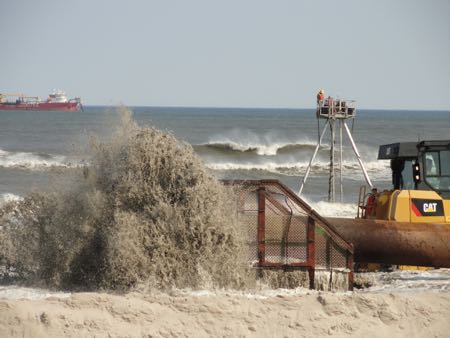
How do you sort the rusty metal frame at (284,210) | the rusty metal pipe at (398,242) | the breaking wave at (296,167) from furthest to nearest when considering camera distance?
the breaking wave at (296,167) → the rusty metal pipe at (398,242) → the rusty metal frame at (284,210)

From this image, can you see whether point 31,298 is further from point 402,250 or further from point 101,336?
point 402,250

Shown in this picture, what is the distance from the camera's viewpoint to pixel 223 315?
845cm

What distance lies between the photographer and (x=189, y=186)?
963 cm

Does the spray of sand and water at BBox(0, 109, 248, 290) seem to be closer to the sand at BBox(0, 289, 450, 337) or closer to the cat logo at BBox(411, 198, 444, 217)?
the sand at BBox(0, 289, 450, 337)

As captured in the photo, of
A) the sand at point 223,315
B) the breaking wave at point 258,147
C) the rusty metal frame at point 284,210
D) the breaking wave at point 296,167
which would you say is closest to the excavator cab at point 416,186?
the rusty metal frame at point 284,210

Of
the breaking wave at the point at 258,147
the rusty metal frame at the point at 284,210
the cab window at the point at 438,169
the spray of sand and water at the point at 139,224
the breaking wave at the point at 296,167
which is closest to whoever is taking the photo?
the spray of sand and water at the point at 139,224

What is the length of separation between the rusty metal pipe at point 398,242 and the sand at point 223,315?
250 cm

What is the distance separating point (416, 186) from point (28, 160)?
29.4 meters

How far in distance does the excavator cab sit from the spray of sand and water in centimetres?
396

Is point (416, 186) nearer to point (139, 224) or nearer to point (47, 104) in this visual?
point (139, 224)

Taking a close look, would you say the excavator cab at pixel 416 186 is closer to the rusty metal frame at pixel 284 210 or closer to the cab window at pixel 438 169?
the cab window at pixel 438 169

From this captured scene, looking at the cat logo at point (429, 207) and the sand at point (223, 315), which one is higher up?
the cat logo at point (429, 207)

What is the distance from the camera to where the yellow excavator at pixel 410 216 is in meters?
11.8

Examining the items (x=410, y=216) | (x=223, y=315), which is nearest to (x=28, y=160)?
(x=410, y=216)
